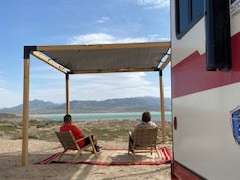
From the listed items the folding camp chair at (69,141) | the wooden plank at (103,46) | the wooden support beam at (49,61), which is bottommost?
the folding camp chair at (69,141)

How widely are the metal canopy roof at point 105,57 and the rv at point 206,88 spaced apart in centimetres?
739

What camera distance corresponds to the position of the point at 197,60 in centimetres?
317

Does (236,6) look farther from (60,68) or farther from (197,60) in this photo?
(60,68)

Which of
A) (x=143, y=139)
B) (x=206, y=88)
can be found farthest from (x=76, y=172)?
(x=206, y=88)

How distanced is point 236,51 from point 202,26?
58cm

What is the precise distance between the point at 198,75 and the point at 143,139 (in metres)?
8.92

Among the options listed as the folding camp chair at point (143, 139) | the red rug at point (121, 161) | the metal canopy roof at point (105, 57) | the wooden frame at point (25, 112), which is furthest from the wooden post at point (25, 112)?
the folding camp chair at point (143, 139)

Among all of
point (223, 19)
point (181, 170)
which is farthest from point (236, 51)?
point (181, 170)

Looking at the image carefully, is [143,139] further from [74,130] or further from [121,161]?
[74,130]

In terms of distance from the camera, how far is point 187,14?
356 cm

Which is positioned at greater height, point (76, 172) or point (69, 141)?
point (69, 141)

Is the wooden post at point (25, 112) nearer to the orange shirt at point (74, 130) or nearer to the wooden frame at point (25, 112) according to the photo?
the wooden frame at point (25, 112)

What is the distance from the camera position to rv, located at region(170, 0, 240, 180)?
2.45 metres

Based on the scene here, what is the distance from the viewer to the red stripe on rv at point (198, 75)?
243cm
